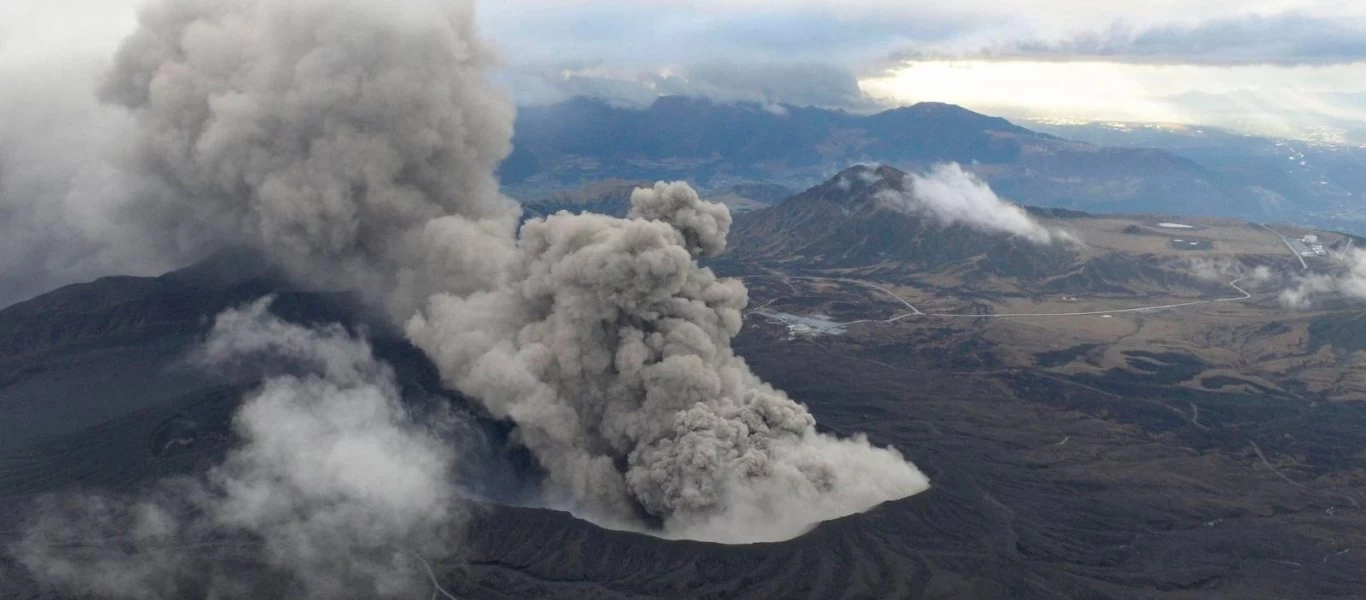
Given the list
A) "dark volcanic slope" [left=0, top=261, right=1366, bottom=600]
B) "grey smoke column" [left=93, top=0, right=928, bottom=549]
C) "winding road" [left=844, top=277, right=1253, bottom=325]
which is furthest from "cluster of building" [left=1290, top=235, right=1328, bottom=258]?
"grey smoke column" [left=93, top=0, right=928, bottom=549]

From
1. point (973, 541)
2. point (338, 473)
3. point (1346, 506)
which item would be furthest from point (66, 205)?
point (1346, 506)

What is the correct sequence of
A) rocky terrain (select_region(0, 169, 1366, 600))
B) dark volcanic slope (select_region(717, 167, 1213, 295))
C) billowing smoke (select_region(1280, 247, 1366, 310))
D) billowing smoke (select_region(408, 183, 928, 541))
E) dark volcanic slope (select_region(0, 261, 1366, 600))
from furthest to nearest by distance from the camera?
dark volcanic slope (select_region(717, 167, 1213, 295))
billowing smoke (select_region(1280, 247, 1366, 310))
billowing smoke (select_region(408, 183, 928, 541))
rocky terrain (select_region(0, 169, 1366, 600))
dark volcanic slope (select_region(0, 261, 1366, 600))

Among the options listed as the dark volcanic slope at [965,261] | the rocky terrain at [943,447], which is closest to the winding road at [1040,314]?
the rocky terrain at [943,447]

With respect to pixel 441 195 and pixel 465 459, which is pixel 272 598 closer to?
pixel 465 459

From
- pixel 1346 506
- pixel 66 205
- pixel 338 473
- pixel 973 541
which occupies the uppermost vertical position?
pixel 66 205

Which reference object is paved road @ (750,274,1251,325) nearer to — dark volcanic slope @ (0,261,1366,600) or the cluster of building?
Answer: the cluster of building

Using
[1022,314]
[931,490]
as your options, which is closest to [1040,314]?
[1022,314]

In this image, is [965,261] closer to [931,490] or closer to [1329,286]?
[1329,286]

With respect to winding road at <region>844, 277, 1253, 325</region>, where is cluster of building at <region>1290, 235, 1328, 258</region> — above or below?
above
